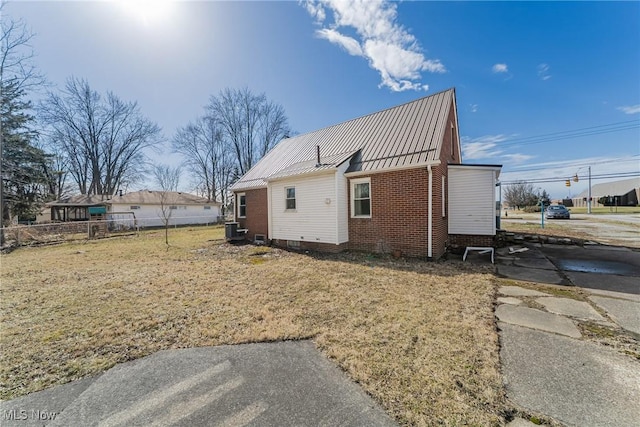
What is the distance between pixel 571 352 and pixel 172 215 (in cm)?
3257

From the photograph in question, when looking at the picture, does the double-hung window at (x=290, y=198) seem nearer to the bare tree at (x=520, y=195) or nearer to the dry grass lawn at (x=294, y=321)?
the dry grass lawn at (x=294, y=321)

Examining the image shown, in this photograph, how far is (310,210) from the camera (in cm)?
973

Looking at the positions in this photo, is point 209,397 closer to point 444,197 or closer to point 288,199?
point 288,199

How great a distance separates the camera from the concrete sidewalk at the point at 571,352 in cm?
207

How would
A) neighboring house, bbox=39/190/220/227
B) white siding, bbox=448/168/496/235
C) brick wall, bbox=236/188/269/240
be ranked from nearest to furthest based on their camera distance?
white siding, bbox=448/168/496/235 < brick wall, bbox=236/188/269/240 < neighboring house, bbox=39/190/220/227

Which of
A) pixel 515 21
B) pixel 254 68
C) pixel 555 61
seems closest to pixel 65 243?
pixel 254 68

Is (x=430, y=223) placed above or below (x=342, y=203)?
below

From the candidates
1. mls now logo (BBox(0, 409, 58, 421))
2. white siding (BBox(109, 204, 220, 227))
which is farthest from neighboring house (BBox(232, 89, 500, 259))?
white siding (BBox(109, 204, 220, 227))

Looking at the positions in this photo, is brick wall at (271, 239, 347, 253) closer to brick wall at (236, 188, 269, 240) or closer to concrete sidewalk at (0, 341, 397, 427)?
brick wall at (236, 188, 269, 240)

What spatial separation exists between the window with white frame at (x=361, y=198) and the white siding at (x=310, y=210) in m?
0.39

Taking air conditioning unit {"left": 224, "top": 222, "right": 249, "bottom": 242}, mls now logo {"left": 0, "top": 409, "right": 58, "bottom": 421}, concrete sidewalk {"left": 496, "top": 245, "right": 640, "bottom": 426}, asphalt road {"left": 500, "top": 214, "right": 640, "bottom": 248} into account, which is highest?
air conditioning unit {"left": 224, "top": 222, "right": 249, "bottom": 242}

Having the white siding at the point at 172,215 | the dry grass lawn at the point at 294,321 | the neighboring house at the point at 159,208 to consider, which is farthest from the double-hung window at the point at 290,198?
the white siding at the point at 172,215

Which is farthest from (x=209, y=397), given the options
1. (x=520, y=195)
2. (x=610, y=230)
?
(x=520, y=195)

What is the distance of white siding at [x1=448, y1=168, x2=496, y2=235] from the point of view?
854 centimetres
